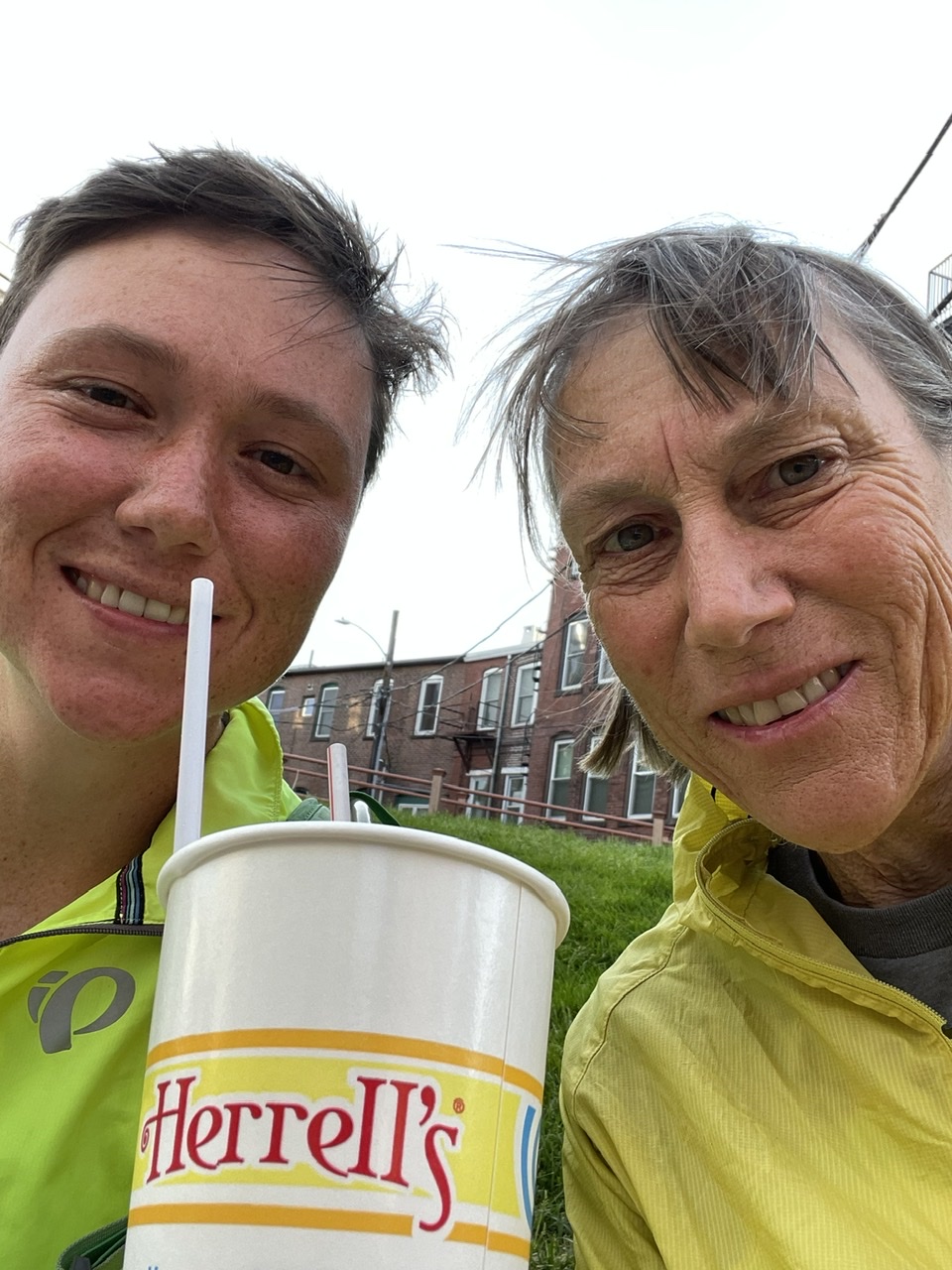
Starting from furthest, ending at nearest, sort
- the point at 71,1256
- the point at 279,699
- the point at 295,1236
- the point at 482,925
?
the point at 279,699, the point at 71,1256, the point at 482,925, the point at 295,1236

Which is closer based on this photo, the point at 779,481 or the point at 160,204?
the point at 779,481

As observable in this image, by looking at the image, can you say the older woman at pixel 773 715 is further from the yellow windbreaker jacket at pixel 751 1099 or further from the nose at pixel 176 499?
the nose at pixel 176 499

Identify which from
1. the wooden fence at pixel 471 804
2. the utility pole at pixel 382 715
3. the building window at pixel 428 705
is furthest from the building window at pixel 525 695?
the utility pole at pixel 382 715

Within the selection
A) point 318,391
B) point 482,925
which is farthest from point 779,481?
point 482,925

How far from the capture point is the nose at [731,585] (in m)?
1.33

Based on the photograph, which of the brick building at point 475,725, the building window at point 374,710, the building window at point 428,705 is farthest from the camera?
the building window at point 428,705

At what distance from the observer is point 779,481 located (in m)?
1.45

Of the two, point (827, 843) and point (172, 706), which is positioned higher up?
point (172, 706)

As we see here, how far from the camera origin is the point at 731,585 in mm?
1350

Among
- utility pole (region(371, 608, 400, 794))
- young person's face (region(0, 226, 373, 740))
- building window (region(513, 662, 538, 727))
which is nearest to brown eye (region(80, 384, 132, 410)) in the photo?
young person's face (region(0, 226, 373, 740))

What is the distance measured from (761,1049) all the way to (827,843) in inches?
14.4

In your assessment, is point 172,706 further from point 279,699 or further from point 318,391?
point 279,699

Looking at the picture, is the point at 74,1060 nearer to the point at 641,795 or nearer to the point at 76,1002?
the point at 76,1002

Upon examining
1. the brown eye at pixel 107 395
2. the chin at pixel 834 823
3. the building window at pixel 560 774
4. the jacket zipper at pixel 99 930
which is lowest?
the jacket zipper at pixel 99 930
